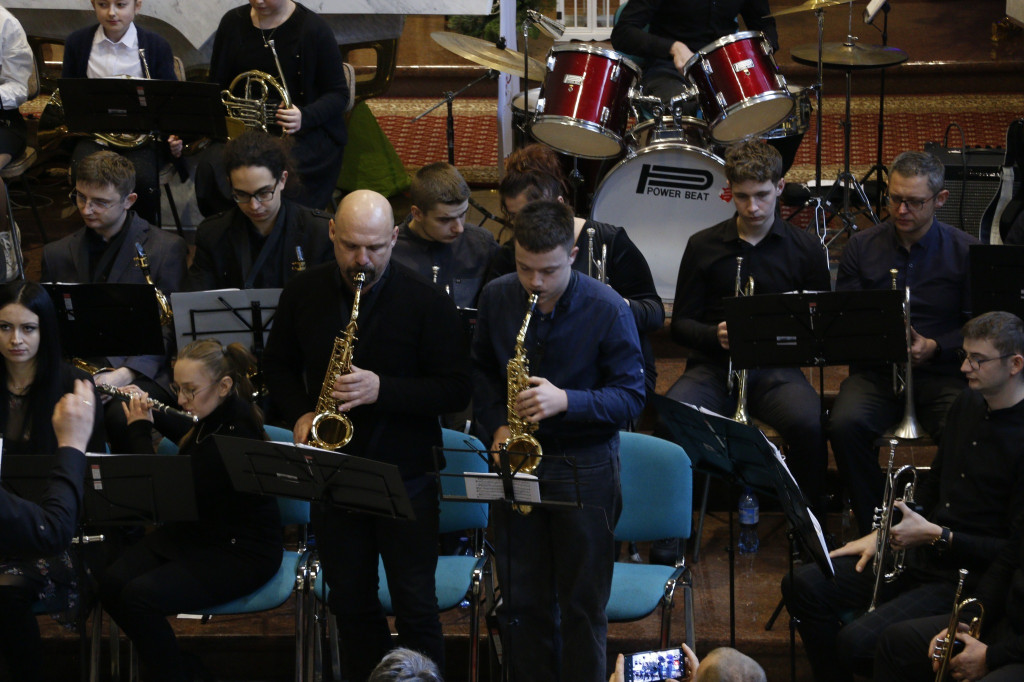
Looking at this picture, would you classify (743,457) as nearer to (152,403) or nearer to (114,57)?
(152,403)

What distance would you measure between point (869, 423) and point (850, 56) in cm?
293

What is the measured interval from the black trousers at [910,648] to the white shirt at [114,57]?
446 cm

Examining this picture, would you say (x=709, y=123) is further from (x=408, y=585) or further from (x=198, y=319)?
(x=408, y=585)

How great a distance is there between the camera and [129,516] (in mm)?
3980

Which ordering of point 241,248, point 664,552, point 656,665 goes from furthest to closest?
1. point 241,248
2. point 664,552
3. point 656,665

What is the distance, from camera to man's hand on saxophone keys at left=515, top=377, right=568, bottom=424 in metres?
3.48

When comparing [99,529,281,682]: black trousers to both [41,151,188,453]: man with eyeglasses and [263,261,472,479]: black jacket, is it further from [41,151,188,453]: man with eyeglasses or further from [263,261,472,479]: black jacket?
[41,151,188,453]: man with eyeglasses

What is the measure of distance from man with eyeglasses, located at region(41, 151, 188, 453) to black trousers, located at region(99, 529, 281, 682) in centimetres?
93

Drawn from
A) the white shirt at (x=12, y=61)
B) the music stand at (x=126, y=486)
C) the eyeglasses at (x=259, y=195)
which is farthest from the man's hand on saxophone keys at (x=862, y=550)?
the white shirt at (x=12, y=61)

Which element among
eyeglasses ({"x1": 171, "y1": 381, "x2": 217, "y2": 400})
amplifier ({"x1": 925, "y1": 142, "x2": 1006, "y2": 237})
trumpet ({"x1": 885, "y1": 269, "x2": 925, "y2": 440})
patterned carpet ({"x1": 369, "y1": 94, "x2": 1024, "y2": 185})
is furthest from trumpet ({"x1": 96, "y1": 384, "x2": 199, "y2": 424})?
amplifier ({"x1": 925, "y1": 142, "x2": 1006, "y2": 237})

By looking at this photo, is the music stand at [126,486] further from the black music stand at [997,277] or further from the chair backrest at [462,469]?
the black music stand at [997,277]

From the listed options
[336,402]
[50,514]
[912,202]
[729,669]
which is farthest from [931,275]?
[50,514]

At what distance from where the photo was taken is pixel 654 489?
4262 millimetres

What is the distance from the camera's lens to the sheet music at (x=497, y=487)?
11.5 ft
